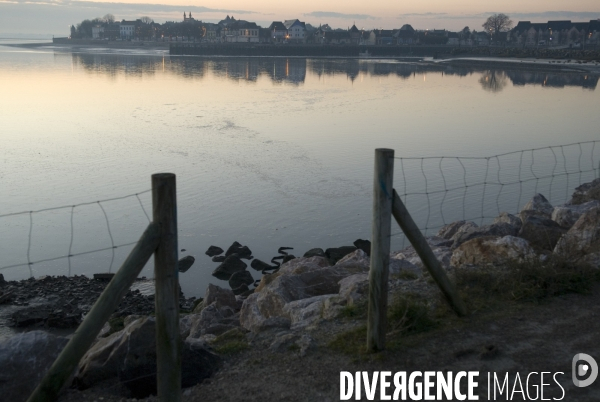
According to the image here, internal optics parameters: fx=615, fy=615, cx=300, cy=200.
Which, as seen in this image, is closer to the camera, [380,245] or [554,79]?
[380,245]

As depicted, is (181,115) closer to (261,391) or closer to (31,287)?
(31,287)

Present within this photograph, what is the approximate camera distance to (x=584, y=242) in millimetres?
7910

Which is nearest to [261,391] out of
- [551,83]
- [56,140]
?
[56,140]

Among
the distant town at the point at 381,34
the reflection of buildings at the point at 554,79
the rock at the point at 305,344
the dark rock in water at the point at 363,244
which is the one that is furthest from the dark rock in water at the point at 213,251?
the distant town at the point at 381,34

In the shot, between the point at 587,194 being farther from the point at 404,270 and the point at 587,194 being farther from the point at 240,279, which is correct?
the point at 240,279

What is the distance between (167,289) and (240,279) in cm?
713

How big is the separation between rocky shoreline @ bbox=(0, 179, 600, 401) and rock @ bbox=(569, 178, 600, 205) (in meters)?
0.15

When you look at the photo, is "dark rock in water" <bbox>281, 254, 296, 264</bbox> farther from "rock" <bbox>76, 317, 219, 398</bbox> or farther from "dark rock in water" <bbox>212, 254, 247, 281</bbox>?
"rock" <bbox>76, 317, 219, 398</bbox>

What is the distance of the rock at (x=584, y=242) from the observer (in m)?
6.79

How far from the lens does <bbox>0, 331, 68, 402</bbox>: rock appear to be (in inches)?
187

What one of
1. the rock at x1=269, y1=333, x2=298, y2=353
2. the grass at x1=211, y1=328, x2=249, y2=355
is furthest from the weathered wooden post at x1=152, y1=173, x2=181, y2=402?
the rock at x1=269, y1=333, x2=298, y2=353

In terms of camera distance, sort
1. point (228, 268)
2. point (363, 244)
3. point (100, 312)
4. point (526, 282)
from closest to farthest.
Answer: point (100, 312) < point (526, 282) < point (228, 268) < point (363, 244)

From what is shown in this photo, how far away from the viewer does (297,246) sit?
12.7 metres

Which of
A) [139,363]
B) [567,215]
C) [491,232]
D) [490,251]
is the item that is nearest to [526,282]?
[490,251]
